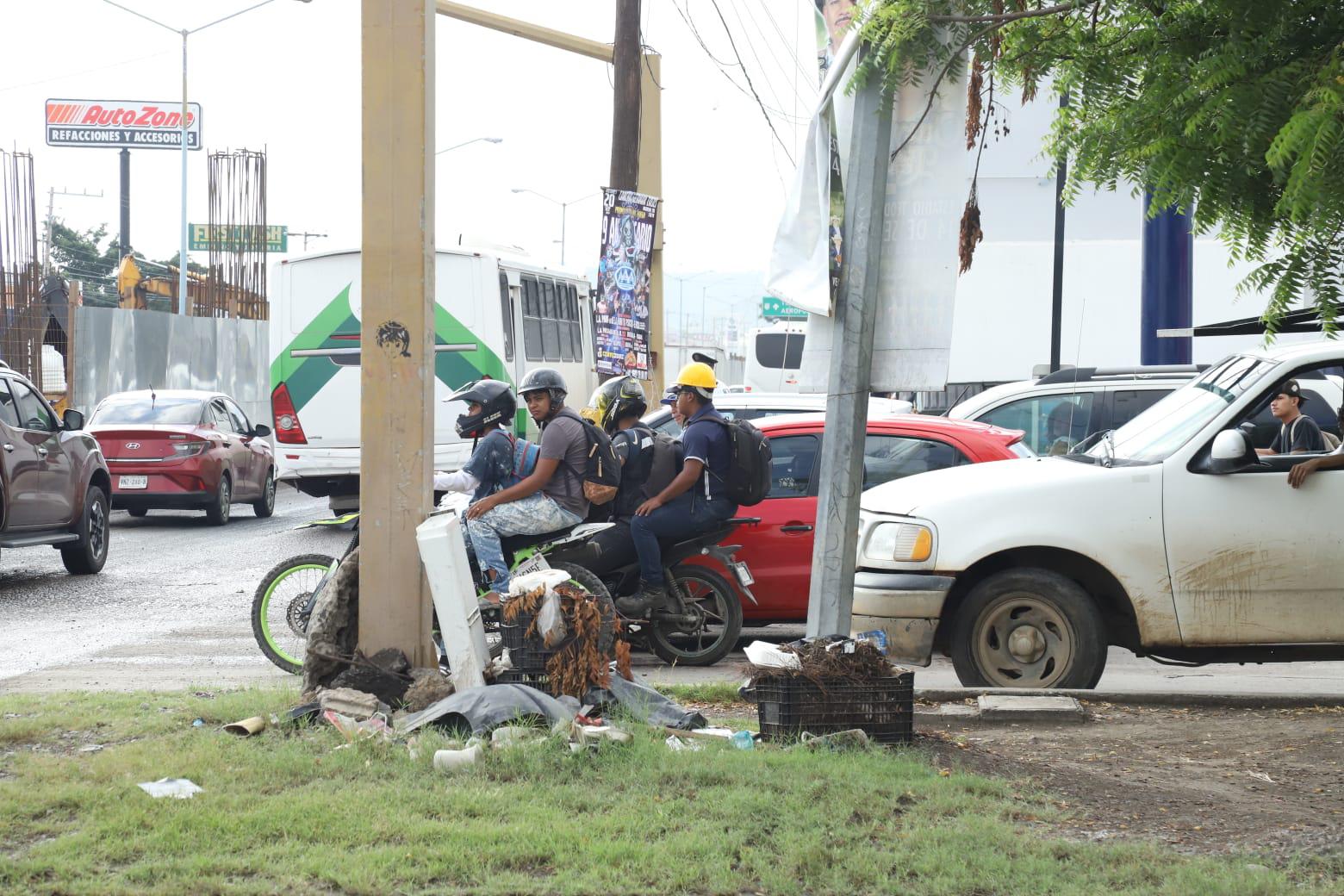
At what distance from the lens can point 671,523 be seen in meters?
9.40

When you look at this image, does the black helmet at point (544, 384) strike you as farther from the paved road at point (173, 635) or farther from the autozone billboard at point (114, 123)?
the autozone billboard at point (114, 123)

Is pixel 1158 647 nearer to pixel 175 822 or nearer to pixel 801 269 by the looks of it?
pixel 801 269

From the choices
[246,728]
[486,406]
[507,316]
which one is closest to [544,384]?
[486,406]

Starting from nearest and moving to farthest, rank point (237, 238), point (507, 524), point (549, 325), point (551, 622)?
point (551, 622) → point (507, 524) → point (549, 325) → point (237, 238)

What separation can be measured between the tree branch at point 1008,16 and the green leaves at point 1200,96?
0.01 m

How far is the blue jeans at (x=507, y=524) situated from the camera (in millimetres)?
8586

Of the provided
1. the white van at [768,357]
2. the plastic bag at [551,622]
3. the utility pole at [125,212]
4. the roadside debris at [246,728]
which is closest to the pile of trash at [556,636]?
the plastic bag at [551,622]

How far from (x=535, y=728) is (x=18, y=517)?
27.9 ft

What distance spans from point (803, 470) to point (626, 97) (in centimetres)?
793

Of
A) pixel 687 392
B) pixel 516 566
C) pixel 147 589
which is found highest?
pixel 687 392

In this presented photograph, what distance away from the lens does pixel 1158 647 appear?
773cm

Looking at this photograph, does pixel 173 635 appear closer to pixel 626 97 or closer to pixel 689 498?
pixel 689 498

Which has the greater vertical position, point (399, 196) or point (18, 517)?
point (399, 196)

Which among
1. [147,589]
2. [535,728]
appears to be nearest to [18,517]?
[147,589]
